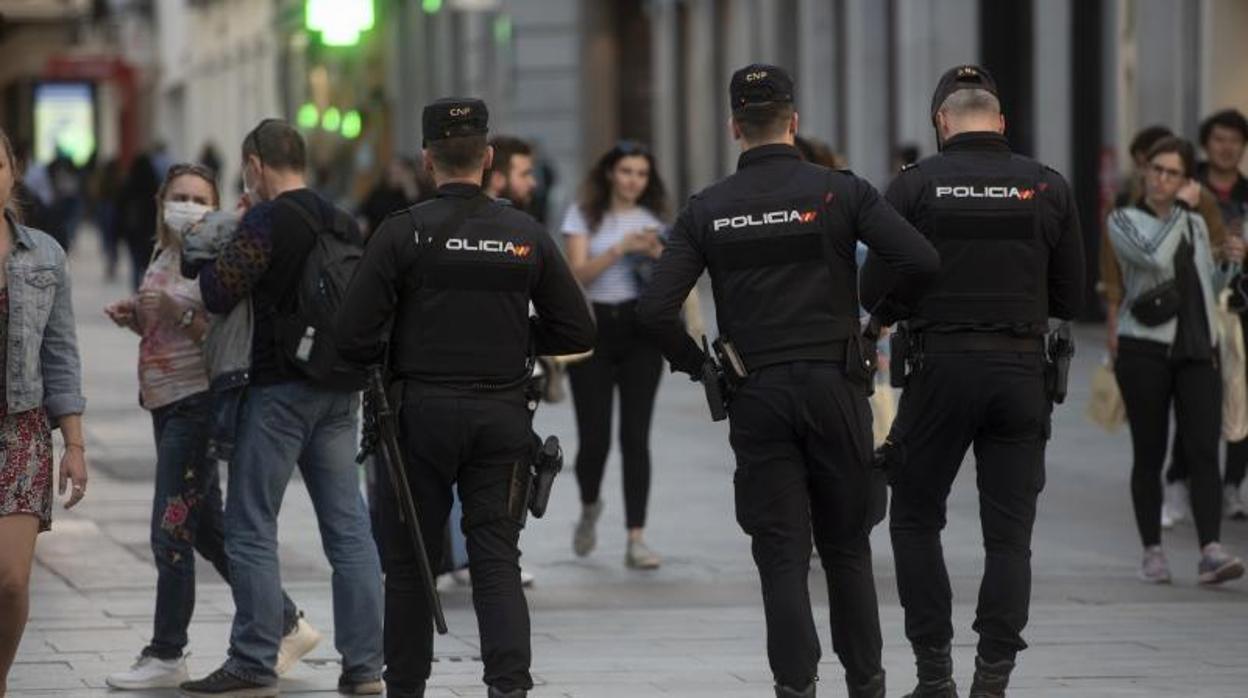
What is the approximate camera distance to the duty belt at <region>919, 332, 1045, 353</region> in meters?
8.16

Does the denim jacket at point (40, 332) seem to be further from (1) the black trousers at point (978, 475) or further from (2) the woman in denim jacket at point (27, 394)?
(1) the black trousers at point (978, 475)

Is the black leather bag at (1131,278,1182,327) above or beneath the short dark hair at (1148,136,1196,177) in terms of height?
beneath

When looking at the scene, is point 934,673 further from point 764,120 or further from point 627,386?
point 627,386

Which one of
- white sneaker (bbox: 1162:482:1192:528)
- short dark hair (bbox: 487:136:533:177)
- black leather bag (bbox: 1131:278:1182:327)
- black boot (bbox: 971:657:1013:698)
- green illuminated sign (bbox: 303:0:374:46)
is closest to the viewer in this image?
black boot (bbox: 971:657:1013:698)

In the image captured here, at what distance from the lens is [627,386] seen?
38.7 feet

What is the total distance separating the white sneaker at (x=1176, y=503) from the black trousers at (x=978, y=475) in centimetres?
496

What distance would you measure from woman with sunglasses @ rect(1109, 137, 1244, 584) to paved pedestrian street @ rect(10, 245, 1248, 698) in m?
0.26

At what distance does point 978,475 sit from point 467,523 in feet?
5.20

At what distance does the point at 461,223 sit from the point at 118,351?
17.8 metres

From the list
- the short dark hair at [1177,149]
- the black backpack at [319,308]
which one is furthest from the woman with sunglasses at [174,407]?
the short dark hair at [1177,149]

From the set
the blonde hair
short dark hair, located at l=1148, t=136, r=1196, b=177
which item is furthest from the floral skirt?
short dark hair, located at l=1148, t=136, r=1196, b=177

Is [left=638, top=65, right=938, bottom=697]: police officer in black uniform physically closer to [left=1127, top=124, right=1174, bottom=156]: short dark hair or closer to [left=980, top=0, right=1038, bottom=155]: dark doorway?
[left=1127, top=124, right=1174, bottom=156]: short dark hair

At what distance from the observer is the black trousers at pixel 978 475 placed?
26.7 feet

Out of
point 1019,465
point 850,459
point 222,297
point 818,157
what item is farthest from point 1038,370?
point 818,157
